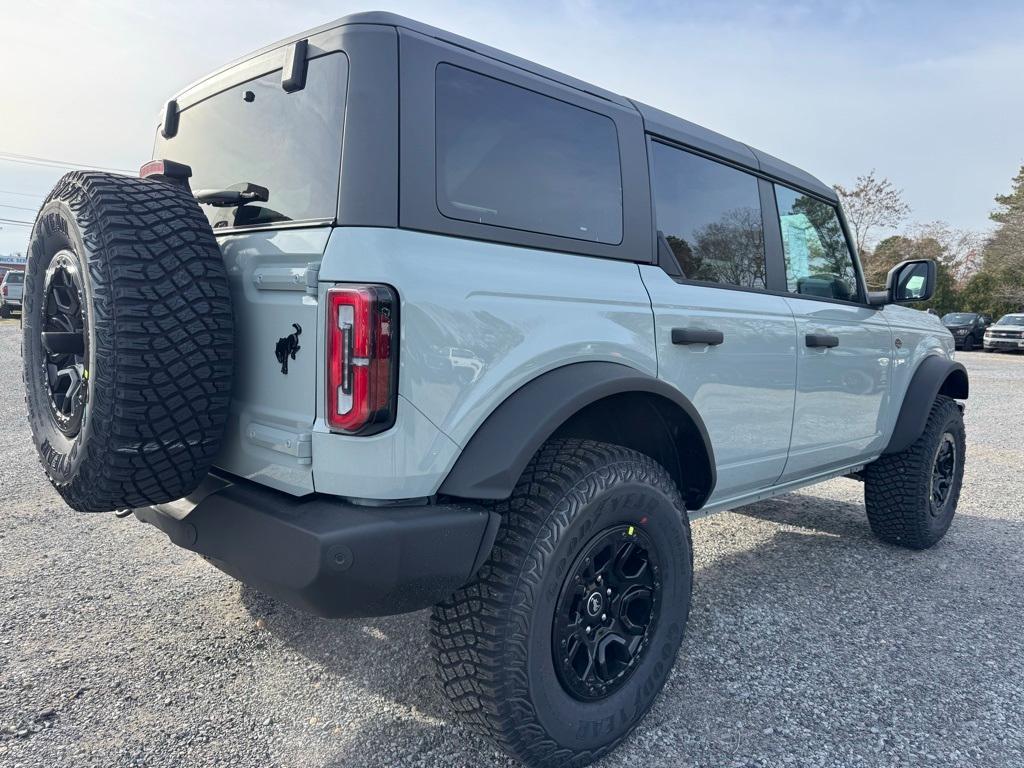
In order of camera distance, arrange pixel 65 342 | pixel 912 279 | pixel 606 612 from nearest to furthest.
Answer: pixel 65 342 → pixel 606 612 → pixel 912 279

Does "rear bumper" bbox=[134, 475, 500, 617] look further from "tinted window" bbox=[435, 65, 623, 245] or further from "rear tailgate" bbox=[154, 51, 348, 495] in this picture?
"tinted window" bbox=[435, 65, 623, 245]

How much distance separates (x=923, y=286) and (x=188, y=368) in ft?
11.5

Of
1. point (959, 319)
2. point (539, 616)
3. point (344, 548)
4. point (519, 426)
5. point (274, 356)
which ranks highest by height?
point (959, 319)

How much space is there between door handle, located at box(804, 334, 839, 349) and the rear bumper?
6.33 ft

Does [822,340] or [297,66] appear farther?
[822,340]

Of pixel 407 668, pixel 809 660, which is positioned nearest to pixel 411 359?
pixel 407 668

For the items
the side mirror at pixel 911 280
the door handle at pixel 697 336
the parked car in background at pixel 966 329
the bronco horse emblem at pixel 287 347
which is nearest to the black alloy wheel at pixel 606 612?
the door handle at pixel 697 336

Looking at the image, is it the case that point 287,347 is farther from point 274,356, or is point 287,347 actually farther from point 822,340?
point 822,340

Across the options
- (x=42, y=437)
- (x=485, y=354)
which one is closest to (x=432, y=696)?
(x=485, y=354)

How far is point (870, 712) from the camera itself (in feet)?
8.07

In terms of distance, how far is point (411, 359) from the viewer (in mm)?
1762

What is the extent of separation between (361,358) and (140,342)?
537mm

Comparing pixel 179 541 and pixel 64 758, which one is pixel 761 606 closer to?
pixel 179 541

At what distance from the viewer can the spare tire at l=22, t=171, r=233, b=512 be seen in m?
1.74
